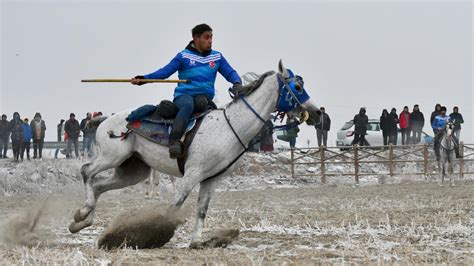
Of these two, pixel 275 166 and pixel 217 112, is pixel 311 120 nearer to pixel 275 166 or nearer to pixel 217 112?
pixel 217 112

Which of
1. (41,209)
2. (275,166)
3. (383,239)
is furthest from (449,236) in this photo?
(275,166)

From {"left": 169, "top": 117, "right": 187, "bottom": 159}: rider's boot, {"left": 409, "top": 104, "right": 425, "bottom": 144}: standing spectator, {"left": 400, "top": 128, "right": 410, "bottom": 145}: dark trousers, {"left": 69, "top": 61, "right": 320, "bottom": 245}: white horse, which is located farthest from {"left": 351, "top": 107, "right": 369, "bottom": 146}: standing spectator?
{"left": 169, "top": 117, "right": 187, "bottom": 159}: rider's boot

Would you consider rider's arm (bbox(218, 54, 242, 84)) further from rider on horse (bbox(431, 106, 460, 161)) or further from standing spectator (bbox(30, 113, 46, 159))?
standing spectator (bbox(30, 113, 46, 159))

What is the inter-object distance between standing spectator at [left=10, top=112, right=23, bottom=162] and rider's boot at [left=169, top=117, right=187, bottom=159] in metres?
21.1

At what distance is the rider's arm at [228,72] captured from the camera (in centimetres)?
1138

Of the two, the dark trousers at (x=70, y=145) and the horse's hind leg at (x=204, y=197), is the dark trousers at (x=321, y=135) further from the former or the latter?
the horse's hind leg at (x=204, y=197)

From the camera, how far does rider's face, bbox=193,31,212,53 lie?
36.8 feet

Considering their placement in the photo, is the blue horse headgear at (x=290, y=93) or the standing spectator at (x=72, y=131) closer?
the blue horse headgear at (x=290, y=93)

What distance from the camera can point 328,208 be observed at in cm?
1672

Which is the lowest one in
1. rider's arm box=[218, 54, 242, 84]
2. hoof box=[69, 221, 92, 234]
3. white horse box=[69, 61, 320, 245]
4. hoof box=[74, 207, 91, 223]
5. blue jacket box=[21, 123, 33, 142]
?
blue jacket box=[21, 123, 33, 142]

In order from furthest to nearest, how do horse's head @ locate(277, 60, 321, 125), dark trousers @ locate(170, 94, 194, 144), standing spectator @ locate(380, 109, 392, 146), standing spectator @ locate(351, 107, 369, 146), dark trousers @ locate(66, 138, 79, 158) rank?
standing spectator @ locate(380, 109, 392, 146) < standing spectator @ locate(351, 107, 369, 146) < dark trousers @ locate(66, 138, 79, 158) < horse's head @ locate(277, 60, 321, 125) < dark trousers @ locate(170, 94, 194, 144)

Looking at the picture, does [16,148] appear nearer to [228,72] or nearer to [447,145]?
[447,145]

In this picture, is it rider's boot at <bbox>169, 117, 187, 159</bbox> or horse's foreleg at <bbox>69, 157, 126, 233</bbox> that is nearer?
rider's boot at <bbox>169, 117, 187, 159</bbox>

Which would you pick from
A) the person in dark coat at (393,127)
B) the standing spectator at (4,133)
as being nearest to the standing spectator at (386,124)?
the person in dark coat at (393,127)
